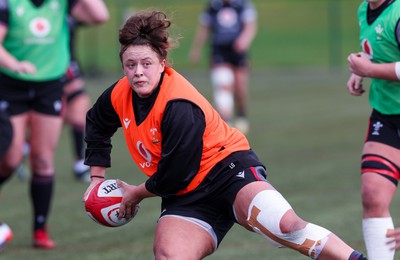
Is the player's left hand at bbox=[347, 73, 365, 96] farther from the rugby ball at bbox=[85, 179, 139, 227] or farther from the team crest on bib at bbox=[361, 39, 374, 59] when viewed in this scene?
the rugby ball at bbox=[85, 179, 139, 227]

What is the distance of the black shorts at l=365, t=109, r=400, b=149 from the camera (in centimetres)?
553

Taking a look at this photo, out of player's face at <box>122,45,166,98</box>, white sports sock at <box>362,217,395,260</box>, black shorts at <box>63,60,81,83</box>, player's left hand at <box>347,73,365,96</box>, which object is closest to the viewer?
player's face at <box>122,45,166,98</box>

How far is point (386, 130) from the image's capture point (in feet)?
18.3

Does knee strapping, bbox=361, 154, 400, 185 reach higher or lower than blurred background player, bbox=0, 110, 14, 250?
higher

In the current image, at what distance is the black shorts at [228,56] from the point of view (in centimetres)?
1422

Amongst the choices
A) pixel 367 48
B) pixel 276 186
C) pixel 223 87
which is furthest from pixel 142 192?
pixel 223 87

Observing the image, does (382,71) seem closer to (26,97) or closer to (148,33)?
(148,33)

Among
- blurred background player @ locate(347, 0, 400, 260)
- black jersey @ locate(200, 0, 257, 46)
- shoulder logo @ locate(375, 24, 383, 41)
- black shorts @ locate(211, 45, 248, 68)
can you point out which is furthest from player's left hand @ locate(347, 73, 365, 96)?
black jersey @ locate(200, 0, 257, 46)

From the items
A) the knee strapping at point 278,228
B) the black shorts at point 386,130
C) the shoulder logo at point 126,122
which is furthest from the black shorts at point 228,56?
the knee strapping at point 278,228

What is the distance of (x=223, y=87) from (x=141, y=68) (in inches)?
347

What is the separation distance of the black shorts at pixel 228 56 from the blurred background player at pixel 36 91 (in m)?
7.16

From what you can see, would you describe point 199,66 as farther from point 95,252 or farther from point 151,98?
point 151,98

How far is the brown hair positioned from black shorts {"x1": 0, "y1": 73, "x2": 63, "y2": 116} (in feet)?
7.06

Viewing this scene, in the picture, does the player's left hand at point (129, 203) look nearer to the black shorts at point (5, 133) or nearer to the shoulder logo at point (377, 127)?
the shoulder logo at point (377, 127)
